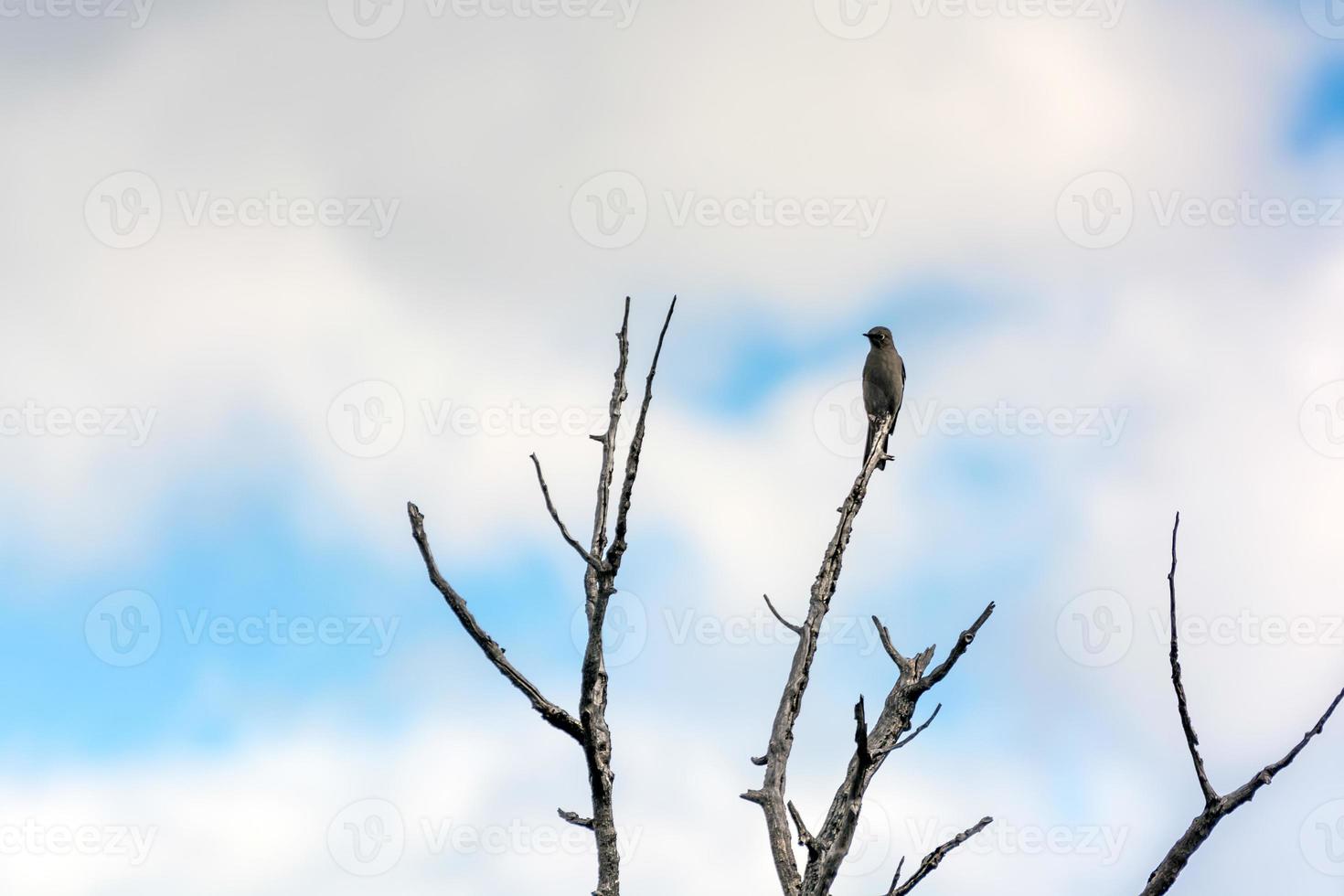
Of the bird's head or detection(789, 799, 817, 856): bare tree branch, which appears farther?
the bird's head

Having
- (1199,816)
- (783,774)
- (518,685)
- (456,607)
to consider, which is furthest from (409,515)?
(1199,816)

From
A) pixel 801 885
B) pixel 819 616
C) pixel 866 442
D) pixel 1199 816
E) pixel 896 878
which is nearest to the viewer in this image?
pixel 1199 816

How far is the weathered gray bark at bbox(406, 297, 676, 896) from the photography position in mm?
5926

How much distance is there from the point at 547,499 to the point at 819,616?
7.86 feet

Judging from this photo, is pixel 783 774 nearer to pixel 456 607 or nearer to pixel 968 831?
pixel 968 831

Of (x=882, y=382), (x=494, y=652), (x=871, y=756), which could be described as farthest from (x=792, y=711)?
(x=882, y=382)

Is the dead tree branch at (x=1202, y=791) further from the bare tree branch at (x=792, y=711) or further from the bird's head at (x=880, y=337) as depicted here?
the bird's head at (x=880, y=337)

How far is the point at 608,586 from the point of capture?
6.01 metres

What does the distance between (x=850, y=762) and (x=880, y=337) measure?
33.7 feet

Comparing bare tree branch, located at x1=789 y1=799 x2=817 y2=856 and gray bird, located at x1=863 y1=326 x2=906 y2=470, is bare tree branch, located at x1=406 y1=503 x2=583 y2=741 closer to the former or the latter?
bare tree branch, located at x1=789 y1=799 x2=817 y2=856

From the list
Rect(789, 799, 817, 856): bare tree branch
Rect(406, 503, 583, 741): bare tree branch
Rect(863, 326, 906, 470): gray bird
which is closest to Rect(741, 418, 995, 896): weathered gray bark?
Rect(789, 799, 817, 856): bare tree branch

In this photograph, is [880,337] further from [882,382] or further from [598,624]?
[598,624]

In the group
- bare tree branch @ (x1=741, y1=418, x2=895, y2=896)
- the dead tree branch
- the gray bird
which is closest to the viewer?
the dead tree branch

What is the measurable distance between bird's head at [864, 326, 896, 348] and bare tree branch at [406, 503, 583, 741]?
10265 millimetres
